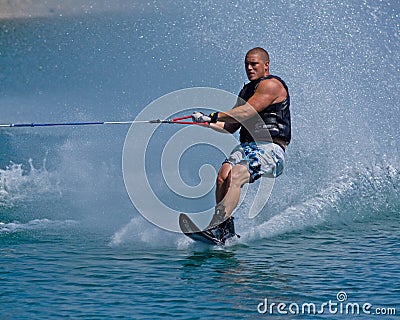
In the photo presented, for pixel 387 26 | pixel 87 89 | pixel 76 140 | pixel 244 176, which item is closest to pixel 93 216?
pixel 244 176

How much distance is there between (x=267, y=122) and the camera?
7.99 m

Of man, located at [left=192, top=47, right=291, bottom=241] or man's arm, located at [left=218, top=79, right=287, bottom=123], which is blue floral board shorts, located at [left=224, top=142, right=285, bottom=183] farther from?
man's arm, located at [left=218, top=79, right=287, bottom=123]

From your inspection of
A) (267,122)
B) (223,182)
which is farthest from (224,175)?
(267,122)

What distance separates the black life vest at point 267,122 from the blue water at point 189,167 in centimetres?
107

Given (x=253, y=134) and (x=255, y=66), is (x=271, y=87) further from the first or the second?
(x=253, y=134)

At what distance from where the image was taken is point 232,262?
7102 millimetres

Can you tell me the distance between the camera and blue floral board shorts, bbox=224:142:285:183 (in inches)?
311

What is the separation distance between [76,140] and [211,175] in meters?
3.29

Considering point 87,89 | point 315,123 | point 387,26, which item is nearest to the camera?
point 315,123

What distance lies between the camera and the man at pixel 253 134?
25.3 ft

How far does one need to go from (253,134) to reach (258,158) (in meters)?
0.28

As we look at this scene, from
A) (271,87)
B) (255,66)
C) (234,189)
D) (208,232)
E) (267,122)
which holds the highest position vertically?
(255,66)

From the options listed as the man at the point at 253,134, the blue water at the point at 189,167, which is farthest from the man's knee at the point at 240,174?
the blue water at the point at 189,167

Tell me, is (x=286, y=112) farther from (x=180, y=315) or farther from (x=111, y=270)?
(x=180, y=315)
